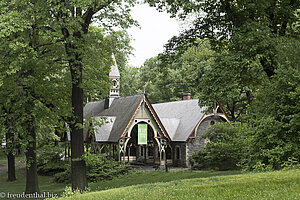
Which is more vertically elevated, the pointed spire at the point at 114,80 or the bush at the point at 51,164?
the pointed spire at the point at 114,80

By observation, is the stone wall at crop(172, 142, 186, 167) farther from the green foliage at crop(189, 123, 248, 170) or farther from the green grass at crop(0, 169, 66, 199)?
the green grass at crop(0, 169, 66, 199)

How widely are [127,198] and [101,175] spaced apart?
16.7m

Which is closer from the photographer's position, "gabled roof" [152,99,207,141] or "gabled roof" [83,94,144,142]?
"gabled roof" [83,94,144,142]

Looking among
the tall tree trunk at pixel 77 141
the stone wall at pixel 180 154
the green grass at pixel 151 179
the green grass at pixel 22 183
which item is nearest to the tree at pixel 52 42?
the tall tree trunk at pixel 77 141

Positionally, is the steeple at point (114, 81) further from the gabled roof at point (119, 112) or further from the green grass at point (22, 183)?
the green grass at point (22, 183)

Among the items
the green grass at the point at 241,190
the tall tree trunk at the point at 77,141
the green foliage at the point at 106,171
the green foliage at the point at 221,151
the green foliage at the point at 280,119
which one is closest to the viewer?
the green grass at the point at 241,190

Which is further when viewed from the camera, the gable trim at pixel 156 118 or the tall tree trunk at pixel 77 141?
the gable trim at pixel 156 118

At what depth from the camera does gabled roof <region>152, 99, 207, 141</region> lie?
117ft

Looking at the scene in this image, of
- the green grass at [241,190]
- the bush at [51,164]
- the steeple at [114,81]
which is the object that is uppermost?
the steeple at [114,81]

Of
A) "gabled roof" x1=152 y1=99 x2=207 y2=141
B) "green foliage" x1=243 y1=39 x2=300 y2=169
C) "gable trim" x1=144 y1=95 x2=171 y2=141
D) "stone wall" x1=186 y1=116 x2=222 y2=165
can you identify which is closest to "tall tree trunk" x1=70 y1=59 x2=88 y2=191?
"green foliage" x1=243 y1=39 x2=300 y2=169

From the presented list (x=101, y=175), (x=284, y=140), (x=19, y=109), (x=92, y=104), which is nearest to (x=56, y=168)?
(x=101, y=175)

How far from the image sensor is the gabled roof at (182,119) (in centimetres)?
3558

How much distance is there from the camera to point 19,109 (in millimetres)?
17391

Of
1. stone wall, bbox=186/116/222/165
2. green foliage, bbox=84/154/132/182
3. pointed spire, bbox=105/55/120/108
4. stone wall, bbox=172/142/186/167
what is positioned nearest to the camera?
green foliage, bbox=84/154/132/182
